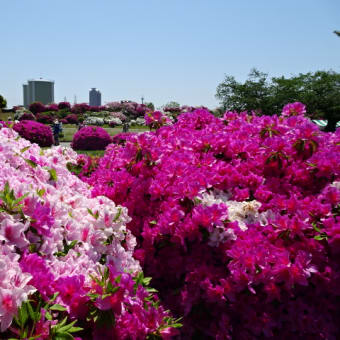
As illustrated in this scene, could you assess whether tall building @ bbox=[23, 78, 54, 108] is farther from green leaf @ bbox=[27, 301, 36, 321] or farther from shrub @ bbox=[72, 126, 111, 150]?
green leaf @ bbox=[27, 301, 36, 321]

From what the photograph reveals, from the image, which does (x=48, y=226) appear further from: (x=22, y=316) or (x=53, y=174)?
(x=53, y=174)

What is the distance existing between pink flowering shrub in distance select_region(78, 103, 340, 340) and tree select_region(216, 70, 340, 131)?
26.8m

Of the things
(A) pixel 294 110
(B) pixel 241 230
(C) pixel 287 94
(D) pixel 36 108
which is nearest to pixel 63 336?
(B) pixel 241 230

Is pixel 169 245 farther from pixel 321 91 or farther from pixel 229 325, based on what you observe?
pixel 321 91

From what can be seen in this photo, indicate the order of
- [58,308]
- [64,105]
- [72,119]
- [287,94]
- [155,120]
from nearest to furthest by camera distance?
[58,308] → [155,120] → [287,94] → [72,119] → [64,105]

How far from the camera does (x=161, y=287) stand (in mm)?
2975

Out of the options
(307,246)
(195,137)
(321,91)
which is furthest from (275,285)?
(321,91)

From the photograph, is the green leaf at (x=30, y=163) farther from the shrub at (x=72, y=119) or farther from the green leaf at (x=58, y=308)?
the shrub at (x=72, y=119)

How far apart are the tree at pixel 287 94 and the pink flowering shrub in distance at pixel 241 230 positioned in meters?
26.8

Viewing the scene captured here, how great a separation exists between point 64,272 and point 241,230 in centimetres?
131

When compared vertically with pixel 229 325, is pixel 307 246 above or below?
above

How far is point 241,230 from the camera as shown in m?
2.80

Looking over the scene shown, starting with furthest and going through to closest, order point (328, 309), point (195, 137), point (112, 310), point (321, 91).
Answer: point (321, 91), point (195, 137), point (328, 309), point (112, 310)

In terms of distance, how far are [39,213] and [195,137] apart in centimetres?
217
